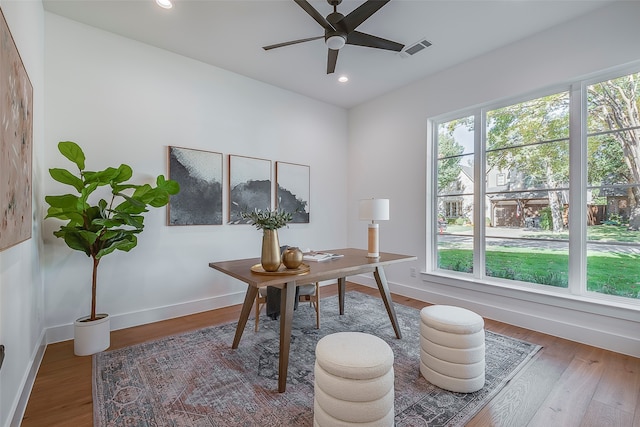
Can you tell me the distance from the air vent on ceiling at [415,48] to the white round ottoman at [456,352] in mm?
2720

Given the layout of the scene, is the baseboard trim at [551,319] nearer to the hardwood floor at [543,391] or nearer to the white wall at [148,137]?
the hardwood floor at [543,391]

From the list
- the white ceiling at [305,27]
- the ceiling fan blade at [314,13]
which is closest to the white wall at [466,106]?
the white ceiling at [305,27]

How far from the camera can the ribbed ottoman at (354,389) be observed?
135cm

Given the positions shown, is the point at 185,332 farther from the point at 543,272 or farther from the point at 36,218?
the point at 543,272

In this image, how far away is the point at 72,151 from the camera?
2.23m

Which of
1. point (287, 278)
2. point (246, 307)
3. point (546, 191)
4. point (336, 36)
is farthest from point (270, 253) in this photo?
point (546, 191)

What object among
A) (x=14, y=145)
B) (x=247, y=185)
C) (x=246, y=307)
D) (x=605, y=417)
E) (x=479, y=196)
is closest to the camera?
(x=14, y=145)

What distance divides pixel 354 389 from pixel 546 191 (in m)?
2.92

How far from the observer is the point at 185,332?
108 inches

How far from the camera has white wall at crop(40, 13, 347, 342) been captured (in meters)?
2.58

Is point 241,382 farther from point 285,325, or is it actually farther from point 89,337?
point 89,337

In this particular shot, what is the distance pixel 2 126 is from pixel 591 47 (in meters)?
4.25

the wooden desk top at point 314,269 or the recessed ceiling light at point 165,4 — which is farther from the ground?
the recessed ceiling light at point 165,4

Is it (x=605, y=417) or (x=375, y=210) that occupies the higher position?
(x=375, y=210)
